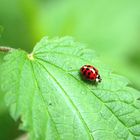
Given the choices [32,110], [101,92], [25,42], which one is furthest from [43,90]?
[25,42]

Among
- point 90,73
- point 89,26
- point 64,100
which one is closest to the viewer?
point 64,100

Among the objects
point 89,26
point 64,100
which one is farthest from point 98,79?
point 89,26

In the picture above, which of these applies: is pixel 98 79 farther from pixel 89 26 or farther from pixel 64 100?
pixel 89 26

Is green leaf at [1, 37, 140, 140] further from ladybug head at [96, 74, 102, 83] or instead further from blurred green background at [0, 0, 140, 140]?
blurred green background at [0, 0, 140, 140]

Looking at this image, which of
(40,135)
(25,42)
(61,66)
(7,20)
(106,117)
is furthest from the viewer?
(7,20)

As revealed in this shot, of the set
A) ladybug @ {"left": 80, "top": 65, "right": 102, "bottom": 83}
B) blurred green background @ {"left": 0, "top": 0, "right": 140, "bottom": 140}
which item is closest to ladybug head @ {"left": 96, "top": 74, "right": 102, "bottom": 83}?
ladybug @ {"left": 80, "top": 65, "right": 102, "bottom": 83}

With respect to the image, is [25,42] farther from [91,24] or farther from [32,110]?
[32,110]
